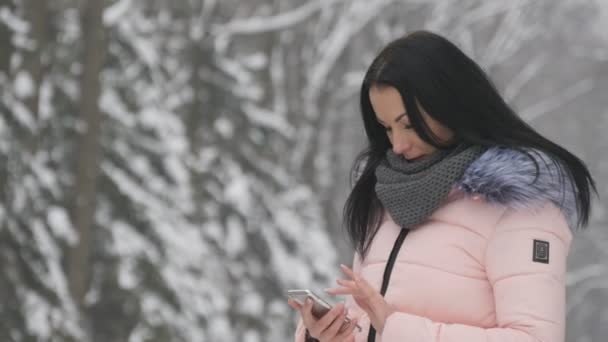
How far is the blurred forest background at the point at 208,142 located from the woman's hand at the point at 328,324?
2236mm

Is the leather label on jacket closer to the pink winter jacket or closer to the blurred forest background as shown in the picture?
the pink winter jacket

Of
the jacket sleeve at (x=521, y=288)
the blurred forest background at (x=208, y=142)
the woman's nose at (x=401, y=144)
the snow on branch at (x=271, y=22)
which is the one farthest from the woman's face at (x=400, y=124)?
the snow on branch at (x=271, y=22)

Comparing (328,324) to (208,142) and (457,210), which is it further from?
(208,142)

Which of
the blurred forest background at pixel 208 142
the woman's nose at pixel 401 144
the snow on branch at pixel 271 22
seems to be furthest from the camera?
the snow on branch at pixel 271 22

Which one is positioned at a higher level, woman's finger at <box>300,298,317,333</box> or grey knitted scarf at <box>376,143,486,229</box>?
grey knitted scarf at <box>376,143,486,229</box>

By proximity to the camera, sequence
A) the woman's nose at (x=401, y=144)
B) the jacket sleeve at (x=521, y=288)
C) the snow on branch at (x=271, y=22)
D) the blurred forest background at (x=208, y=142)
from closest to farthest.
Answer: the jacket sleeve at (x=521, y=288) → the woman's nose at (x=401, y=144) → the blurred forest background at (x=208, y=142) → the snow on branch at (x=271, y=22)

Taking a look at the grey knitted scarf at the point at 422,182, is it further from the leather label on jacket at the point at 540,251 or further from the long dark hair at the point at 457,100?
the leather label on jacket at the point at 540,251

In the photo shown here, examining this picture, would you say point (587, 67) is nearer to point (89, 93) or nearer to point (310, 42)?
point (310, 42)

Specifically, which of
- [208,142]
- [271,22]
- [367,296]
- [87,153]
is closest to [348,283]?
[367,296]

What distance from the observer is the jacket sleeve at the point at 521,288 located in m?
0.92

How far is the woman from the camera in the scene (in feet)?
3.10

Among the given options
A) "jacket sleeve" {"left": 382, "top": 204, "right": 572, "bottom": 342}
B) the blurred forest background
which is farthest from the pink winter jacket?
the blurred forest background

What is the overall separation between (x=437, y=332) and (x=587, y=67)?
3245mm

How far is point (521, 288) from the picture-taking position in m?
0.93
